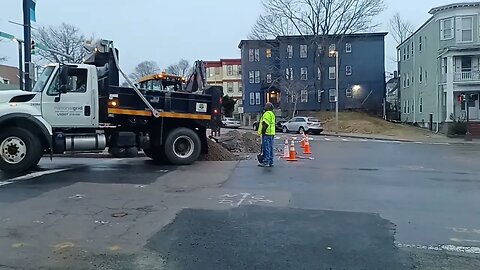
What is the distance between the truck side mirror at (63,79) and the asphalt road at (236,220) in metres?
2.23

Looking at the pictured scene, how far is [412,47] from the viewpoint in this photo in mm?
50562

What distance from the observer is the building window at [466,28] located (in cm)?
3912

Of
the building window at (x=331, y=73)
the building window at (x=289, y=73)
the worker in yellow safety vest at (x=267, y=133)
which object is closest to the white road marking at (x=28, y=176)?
the worker in yellow safety vest at (x=267, y=133)

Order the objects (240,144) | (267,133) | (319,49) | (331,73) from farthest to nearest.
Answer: (331,73)
(319,49)
(240,144)
(267,133)

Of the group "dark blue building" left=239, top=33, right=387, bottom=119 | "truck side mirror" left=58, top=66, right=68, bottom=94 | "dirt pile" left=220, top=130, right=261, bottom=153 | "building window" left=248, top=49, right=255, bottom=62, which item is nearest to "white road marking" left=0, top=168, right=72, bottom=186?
"truck side mirror" left=58, top=66, right=68, bottom=94

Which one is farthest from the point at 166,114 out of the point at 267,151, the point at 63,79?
the point at 267,151

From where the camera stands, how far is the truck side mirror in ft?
41.7

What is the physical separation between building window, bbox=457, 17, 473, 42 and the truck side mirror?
35780 mm

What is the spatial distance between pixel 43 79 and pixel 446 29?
36.4 meters

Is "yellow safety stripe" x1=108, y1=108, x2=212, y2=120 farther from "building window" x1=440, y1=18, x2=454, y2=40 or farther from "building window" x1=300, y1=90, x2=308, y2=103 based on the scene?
"building window" x1=300, y1=90, x2=308, y2=103

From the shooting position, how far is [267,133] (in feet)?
45.3

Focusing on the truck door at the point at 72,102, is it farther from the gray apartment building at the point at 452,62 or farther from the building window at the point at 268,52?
the building window at the point at 268,52

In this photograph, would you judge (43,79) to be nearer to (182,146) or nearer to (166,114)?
(166,114)

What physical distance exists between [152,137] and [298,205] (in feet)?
23.5
